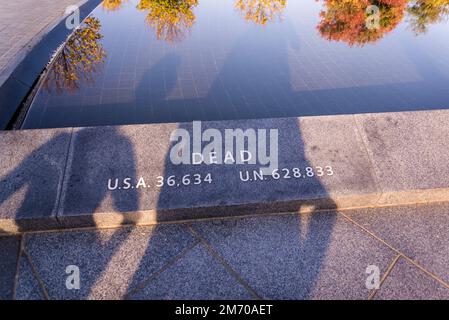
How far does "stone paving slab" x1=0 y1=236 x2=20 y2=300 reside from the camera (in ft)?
10.4

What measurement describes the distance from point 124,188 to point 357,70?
5.95 meters

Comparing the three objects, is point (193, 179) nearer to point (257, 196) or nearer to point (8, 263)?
point (257, 196)

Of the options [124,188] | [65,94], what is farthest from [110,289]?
[65,94]

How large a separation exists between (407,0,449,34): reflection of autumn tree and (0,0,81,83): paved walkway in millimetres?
10468

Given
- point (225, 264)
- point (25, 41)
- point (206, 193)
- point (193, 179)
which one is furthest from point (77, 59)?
point (225, 264)

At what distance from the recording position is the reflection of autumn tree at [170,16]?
8548 mm

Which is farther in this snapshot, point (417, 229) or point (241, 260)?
point (417, 229)

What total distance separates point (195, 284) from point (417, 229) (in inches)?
112

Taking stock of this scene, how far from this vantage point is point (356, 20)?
360 inches

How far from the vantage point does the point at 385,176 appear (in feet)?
13.6

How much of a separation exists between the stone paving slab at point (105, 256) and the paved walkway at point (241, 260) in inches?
0.4

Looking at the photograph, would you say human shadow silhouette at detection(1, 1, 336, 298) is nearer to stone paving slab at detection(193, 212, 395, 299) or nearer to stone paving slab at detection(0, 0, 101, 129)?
stone paving slab at detection(193, 212, 395, 299)

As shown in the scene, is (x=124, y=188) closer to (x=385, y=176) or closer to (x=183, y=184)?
(x=183, y=184)

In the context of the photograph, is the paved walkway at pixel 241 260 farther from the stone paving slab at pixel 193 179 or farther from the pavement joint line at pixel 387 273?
the stone paving slab at pixel 193 179
